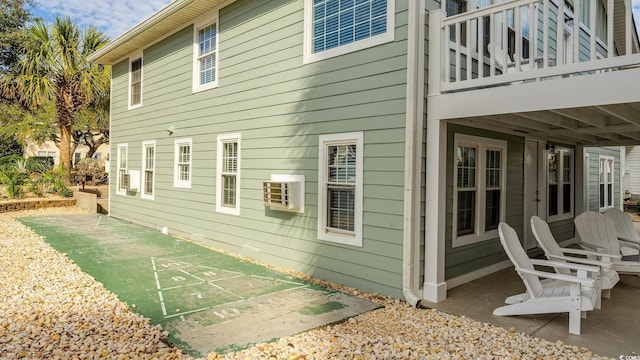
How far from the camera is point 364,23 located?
4984 millimetres

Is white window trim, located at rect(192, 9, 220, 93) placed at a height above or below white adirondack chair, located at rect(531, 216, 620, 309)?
above

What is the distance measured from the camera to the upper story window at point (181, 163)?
337 inches

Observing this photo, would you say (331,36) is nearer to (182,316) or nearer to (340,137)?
(340,137)

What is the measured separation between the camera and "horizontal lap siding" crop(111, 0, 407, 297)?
15.2ft

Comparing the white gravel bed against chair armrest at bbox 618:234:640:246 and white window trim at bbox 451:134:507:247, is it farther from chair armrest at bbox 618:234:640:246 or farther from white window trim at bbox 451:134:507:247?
chair armrest at bbox 618:234:640:246

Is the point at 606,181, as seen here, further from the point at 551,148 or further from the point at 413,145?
the point at 413,145

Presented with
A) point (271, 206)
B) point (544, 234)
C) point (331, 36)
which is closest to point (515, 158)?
point (544, 234)

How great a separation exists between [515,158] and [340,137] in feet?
10.7

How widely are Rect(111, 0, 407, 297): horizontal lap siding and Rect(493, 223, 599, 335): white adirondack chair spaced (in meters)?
1.20

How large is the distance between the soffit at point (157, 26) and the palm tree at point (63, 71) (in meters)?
3.92

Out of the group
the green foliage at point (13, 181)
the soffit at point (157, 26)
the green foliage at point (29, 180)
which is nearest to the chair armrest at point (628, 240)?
the soffit at point (157, 26)

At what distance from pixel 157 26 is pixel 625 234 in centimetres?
1021

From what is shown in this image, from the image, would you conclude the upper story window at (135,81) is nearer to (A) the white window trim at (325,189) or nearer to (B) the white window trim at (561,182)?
(A) the white window trim at (325,189)

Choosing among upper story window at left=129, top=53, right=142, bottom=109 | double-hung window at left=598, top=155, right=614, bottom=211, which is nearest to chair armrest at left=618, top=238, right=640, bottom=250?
double-hung window at left=598, top=155, right=614, bottom=211
